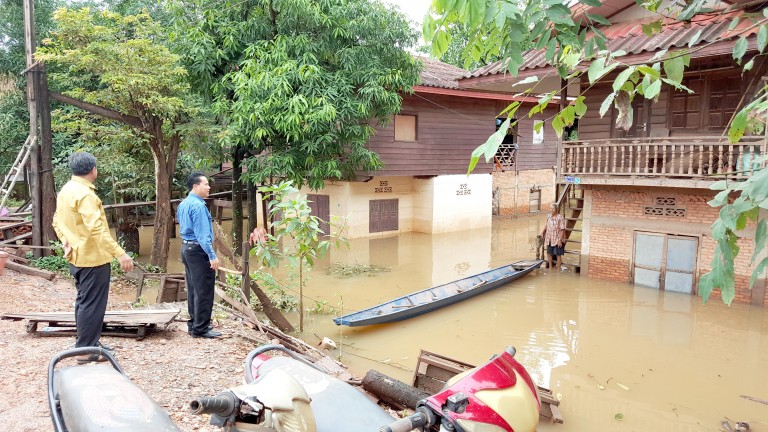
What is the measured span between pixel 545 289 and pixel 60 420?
1092cm

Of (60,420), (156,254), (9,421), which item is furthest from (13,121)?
(60,420)

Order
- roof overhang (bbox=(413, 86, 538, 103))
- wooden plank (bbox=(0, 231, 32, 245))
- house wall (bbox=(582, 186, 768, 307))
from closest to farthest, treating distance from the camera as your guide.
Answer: house wall (bbox=(582, 186, 768, 307)) < wooden plank (bbox=(0, 231, 32, 245)) < roof overhang (bbox=(413, 86, 538, 103))

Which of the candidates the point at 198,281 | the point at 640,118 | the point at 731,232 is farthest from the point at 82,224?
the point at 640,118

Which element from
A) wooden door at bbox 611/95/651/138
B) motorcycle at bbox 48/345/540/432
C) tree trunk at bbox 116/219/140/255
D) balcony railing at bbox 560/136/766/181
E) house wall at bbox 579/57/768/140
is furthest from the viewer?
tree trunk at bbox 116/219/140/255

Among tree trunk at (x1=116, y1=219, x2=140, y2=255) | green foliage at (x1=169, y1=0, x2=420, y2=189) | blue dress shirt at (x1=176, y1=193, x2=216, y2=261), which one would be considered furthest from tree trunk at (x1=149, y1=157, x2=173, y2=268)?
blue dress shirt at (x1=176, y1=193, x2=216, y2=261)

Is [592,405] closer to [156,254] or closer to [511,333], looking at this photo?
[511,333]

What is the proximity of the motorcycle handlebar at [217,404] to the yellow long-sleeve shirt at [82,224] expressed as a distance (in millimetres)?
2748

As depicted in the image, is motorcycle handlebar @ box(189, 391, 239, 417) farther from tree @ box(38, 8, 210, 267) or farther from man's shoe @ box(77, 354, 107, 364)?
tree @ box(38, 8, 210, 267)

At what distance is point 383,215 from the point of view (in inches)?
725

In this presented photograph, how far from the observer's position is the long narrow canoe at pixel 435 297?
29.3ft

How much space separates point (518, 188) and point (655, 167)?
12.8 metres

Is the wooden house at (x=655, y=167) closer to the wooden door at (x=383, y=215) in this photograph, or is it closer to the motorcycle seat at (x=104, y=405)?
the wooden door at (x=383, y=215)

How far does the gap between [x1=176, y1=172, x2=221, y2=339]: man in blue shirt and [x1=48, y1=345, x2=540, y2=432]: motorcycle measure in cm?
239

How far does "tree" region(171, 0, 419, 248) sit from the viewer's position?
12.4 metres
